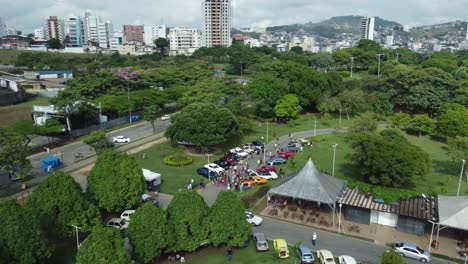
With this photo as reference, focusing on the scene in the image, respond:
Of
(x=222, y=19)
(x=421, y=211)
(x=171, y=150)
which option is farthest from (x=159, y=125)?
(x=222, y=19)

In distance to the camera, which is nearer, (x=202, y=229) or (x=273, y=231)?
(x=202, y=229)

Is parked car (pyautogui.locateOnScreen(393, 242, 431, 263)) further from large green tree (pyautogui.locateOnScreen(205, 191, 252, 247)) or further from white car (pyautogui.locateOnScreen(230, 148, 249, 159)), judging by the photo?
white car (pyautogui.locateOnScreen(230, 148, 249, 159))

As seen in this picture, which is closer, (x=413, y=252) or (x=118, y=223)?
Result: (x=413, y=252)

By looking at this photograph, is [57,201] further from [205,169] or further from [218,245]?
[205,169]

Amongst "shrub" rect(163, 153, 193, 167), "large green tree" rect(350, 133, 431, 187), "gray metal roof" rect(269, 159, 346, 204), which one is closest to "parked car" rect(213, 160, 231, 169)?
"shrub" rect(163, 153, 193, 167)

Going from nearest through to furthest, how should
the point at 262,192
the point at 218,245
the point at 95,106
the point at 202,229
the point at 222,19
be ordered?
the point at 202,229, the point at 218,245, the point at 262,192, the point at 95,106, the point at 222,19

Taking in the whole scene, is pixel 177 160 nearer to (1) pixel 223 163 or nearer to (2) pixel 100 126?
(1) pixel 223 163

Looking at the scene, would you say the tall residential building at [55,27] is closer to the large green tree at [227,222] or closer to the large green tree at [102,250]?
the large green tree at [227,222]

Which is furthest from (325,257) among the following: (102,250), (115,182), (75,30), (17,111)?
(75,30)
